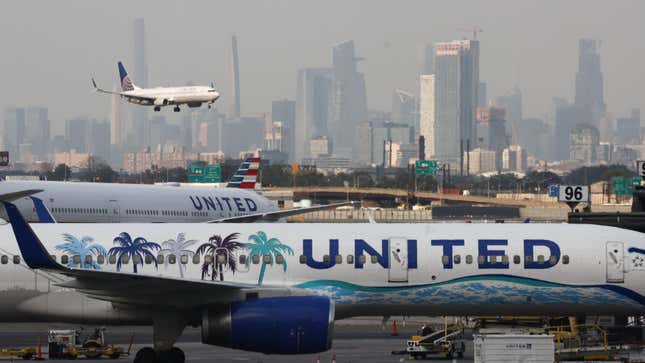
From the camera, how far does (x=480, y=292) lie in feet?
99.4

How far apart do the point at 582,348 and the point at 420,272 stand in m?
5.49

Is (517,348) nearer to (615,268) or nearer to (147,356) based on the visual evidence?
(615,268)

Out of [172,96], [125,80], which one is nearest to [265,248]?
[172,96]

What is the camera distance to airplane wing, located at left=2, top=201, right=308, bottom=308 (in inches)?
1061

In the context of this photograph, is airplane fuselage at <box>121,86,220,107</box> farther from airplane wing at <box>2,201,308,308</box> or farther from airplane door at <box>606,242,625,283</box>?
airplane door at <box>606,242,625,283</box>

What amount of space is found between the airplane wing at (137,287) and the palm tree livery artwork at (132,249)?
1.12 meters

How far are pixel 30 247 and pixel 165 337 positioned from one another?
4.54m

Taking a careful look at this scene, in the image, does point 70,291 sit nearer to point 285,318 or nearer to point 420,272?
point 285,318

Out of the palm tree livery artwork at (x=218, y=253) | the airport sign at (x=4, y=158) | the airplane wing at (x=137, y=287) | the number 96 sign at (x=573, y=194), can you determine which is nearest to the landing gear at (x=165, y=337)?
the airplane wing at (x=137, y=287)

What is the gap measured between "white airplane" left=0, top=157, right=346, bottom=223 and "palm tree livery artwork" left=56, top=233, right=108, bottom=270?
24632mm

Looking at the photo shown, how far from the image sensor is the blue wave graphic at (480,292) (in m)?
30.2

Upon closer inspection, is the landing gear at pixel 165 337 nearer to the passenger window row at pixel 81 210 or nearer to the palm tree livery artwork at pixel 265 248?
the palm tree livery artwork at pixel 265 248

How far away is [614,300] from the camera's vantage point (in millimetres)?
30469

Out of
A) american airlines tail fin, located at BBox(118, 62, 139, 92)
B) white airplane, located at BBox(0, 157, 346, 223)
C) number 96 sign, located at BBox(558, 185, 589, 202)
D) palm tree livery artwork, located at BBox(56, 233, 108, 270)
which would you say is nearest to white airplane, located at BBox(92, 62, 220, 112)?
american airlines tail fin, located at BBox(118, 62, 139, 92)
